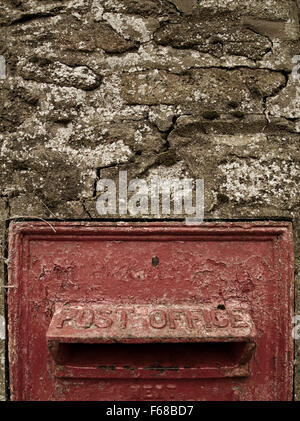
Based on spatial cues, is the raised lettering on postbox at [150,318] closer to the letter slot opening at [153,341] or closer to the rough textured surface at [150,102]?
the letter slot opening at [153,341]

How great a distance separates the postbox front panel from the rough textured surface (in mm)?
81

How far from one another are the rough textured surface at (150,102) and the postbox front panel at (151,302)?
0.08 metres

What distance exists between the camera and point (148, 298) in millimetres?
1372

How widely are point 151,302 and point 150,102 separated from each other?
79cm

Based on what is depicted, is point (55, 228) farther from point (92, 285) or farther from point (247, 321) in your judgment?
point (247, 321)

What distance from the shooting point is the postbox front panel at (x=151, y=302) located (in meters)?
1.33

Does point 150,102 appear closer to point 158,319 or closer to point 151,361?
point 158,319

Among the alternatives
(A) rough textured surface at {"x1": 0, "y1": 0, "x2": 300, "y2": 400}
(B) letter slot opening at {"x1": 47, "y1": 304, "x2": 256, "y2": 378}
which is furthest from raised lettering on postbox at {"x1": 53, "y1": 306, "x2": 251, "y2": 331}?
(A) rough textured surface at {"x1": 0, "y1": 0, "x2": 300, "y2": 400}

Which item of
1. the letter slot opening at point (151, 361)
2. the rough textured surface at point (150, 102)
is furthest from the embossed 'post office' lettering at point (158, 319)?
the rough textured surface at point (150, 102)

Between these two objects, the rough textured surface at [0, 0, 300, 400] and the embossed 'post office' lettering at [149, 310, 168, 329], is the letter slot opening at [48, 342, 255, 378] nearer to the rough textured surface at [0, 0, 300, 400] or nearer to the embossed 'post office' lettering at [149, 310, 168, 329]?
the embossed 'post office' lettering at [149, 310, 168, 329]

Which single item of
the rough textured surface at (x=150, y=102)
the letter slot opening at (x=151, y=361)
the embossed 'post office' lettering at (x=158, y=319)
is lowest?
the letter slot opening at (x=151, y=361)

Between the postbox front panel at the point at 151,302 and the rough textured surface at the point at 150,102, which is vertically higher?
the rough textured surface at the point at 150,102

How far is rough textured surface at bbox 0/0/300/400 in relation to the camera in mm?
1409

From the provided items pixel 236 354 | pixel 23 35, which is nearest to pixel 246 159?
pixel 236 354
